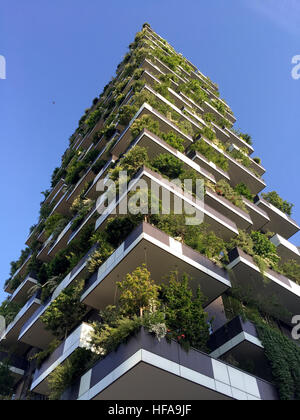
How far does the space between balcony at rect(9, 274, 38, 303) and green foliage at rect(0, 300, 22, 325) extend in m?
0.40

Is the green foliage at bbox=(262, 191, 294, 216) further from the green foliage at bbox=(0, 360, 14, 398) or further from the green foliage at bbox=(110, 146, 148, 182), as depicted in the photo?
the green foliage at bbox=(0, 360, 14, 398)

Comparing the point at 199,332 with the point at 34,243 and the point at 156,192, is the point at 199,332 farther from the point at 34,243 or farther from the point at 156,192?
the point at 34,243

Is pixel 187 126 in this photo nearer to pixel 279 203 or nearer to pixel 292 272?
pixel 279 203

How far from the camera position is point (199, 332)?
10.7m

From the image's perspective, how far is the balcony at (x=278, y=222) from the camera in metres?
23.4

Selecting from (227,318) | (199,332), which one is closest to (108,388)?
(199,332)

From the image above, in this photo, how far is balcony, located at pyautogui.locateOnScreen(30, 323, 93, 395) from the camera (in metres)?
11.6

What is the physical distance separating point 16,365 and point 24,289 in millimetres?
4967

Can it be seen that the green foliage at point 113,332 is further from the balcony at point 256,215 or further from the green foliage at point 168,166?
the balcony at point 256,215

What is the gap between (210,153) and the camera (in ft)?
74.7

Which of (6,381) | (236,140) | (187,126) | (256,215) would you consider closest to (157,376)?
(6,381)
